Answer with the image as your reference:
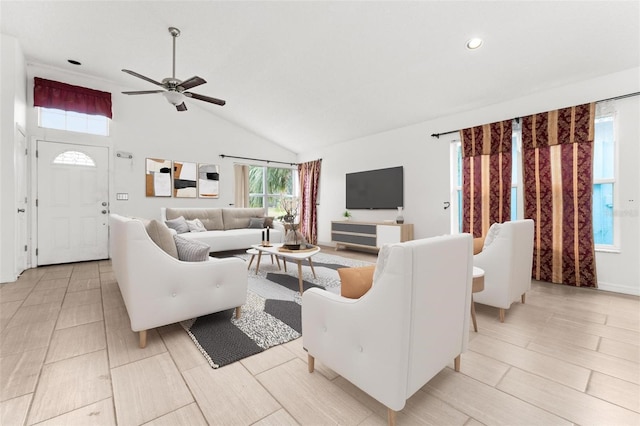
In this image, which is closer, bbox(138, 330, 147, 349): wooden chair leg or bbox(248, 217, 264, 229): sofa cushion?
bbox(138, 330, 147, 349): wooden chair leg

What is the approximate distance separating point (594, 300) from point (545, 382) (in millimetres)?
2112

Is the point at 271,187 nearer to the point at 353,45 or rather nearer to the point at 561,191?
the point at 353,45

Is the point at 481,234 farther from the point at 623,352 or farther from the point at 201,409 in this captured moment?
the point at 201,409

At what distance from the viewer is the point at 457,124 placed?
4375 millimetres

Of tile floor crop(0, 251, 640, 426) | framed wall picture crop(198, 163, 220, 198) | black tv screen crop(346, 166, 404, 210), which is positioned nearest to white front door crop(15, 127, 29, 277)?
tile floor crop(0, 251, 640, 426)

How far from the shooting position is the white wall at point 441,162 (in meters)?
3.01

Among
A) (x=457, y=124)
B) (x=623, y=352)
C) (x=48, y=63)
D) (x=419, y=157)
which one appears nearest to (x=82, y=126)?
(x=48, y=63)

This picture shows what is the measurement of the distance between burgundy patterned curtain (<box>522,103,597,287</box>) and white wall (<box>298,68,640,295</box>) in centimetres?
18

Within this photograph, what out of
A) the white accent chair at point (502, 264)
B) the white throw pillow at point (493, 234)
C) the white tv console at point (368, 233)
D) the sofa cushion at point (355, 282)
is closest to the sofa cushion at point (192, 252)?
the sofa cushion at point (355, 282)

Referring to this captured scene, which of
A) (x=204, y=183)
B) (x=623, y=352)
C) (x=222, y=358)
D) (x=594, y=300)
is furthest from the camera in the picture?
(x=204, y=183)

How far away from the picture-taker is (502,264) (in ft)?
7.62

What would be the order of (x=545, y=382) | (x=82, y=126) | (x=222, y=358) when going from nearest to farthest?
(x=545, y=382), (x=222, y=358), (x=82, y=126)

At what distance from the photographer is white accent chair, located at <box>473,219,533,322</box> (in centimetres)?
230

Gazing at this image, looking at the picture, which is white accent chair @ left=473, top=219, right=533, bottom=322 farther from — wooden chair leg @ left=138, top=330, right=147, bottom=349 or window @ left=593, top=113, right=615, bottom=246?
wooden chair leg @ left=138, top=330, right=147, bottom=349
